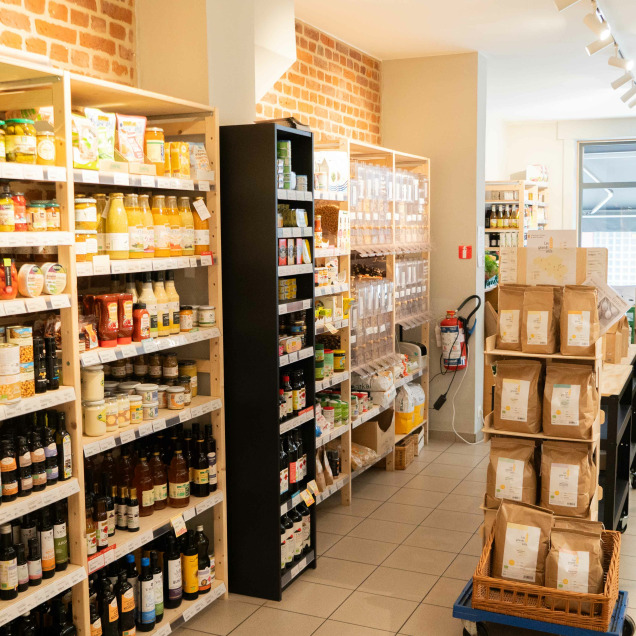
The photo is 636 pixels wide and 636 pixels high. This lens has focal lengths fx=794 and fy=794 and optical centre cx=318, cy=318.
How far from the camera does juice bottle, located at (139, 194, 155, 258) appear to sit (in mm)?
3316

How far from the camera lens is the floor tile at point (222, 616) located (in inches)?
144

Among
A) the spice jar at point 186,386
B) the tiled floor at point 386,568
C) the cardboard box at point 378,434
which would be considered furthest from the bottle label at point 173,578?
the cardboard box at point 378,434

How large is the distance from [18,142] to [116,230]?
589 millimetres

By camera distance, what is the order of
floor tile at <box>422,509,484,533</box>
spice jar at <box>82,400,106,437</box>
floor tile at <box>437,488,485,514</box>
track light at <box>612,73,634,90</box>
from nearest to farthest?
spice jar at <box>82,400,106,437</box> → floor tile at <box>422,509,484,533</box> → floor tile at <box>437,488,485,514</box> → track light at <box>612,73,634,90</box>

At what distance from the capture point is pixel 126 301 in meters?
3.21

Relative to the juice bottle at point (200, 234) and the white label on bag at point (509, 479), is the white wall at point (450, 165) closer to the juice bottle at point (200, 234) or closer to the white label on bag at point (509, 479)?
the white label on bag at point (509, 479)

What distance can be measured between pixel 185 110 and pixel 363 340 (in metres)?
2.47

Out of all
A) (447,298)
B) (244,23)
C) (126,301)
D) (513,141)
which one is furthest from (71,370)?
(513,141)

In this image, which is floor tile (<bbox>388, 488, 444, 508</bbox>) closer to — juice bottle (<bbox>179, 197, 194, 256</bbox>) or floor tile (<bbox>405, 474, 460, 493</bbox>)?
floor tile (<bbox>405, 474, 460, 493</bbox>)

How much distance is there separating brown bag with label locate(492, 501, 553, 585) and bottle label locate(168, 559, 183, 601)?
1409 millimetres

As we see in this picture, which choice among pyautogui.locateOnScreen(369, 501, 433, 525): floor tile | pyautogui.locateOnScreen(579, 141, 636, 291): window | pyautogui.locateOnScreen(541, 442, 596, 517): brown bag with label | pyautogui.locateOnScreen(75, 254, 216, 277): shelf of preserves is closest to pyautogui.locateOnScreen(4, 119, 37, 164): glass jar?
pyautogui.locateOnScreen(75, 254, 216, 277): shelf of preserves

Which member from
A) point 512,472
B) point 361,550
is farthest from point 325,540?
point 512,472

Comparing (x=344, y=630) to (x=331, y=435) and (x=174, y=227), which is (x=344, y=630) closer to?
(x=331, y=435)

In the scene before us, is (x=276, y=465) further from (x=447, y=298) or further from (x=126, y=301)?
(x=447, y=298)
